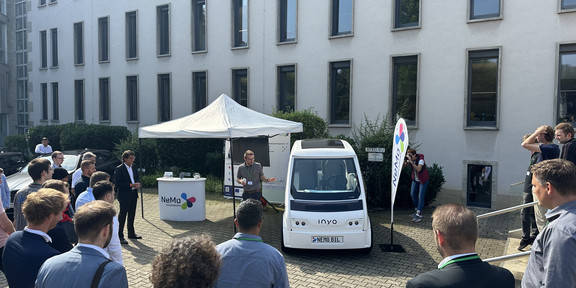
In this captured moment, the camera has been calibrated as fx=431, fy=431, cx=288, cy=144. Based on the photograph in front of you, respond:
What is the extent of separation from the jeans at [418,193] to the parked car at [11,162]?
12.8 metres

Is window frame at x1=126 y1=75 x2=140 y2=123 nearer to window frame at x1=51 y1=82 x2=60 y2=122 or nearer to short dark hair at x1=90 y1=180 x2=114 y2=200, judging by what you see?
window frame at x1=51 y1=82 x2=60 y2=122

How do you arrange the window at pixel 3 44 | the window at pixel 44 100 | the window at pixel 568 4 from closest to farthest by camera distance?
the window at pixel 568 4, the window at pixel 44 100, the window at pixel 3 44

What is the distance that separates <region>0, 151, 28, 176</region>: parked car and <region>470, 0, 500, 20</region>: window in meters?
15.7

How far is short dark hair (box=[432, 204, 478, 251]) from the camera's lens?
2432 millimetres

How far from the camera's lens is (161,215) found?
36.1 ft

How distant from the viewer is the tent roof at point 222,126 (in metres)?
9.85

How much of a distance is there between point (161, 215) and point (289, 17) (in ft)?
32.3

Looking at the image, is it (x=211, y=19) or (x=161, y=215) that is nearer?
(x=161, y=215)

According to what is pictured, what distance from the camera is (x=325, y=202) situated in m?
7.95

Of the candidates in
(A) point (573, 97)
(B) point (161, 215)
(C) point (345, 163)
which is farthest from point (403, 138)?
(A) point (573, 97)

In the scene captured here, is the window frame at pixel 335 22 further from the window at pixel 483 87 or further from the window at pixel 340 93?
the window at pixel 483 87

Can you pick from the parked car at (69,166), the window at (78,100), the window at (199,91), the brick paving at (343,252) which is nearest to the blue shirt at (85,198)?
the brick paving at (343,252)

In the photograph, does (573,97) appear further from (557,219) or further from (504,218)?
(557,219)

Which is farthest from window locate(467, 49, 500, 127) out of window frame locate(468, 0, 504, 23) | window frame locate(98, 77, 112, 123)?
window frame locate(98, 77, 112, 123)
